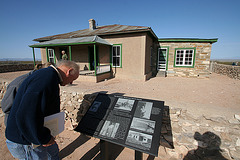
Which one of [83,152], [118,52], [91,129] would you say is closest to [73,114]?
[83,152]

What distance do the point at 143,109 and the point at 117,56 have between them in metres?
7.03

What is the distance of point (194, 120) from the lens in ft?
8.56

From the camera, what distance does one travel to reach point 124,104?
Result: 221 centimetres

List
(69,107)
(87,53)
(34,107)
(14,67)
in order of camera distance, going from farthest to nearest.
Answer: (14,67)
(87,53)
(69,107)
(34,107)

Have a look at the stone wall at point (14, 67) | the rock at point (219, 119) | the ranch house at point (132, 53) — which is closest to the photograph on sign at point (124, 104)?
the rock at point (219, 119)

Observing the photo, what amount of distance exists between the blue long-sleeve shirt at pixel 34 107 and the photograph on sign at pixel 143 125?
1.17 m

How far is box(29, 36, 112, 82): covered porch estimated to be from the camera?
25.6 feet

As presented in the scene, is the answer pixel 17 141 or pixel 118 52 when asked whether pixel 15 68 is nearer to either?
pixel 118 52

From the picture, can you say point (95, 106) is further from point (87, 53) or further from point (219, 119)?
point (87, 53)

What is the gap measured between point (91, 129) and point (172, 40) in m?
9.93

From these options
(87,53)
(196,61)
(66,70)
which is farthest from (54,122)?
(196,61)

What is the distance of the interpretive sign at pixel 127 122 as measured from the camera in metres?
1.76

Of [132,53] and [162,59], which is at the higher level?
[132,53]

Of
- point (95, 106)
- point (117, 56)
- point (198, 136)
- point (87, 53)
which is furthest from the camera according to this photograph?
point (87, 53)
